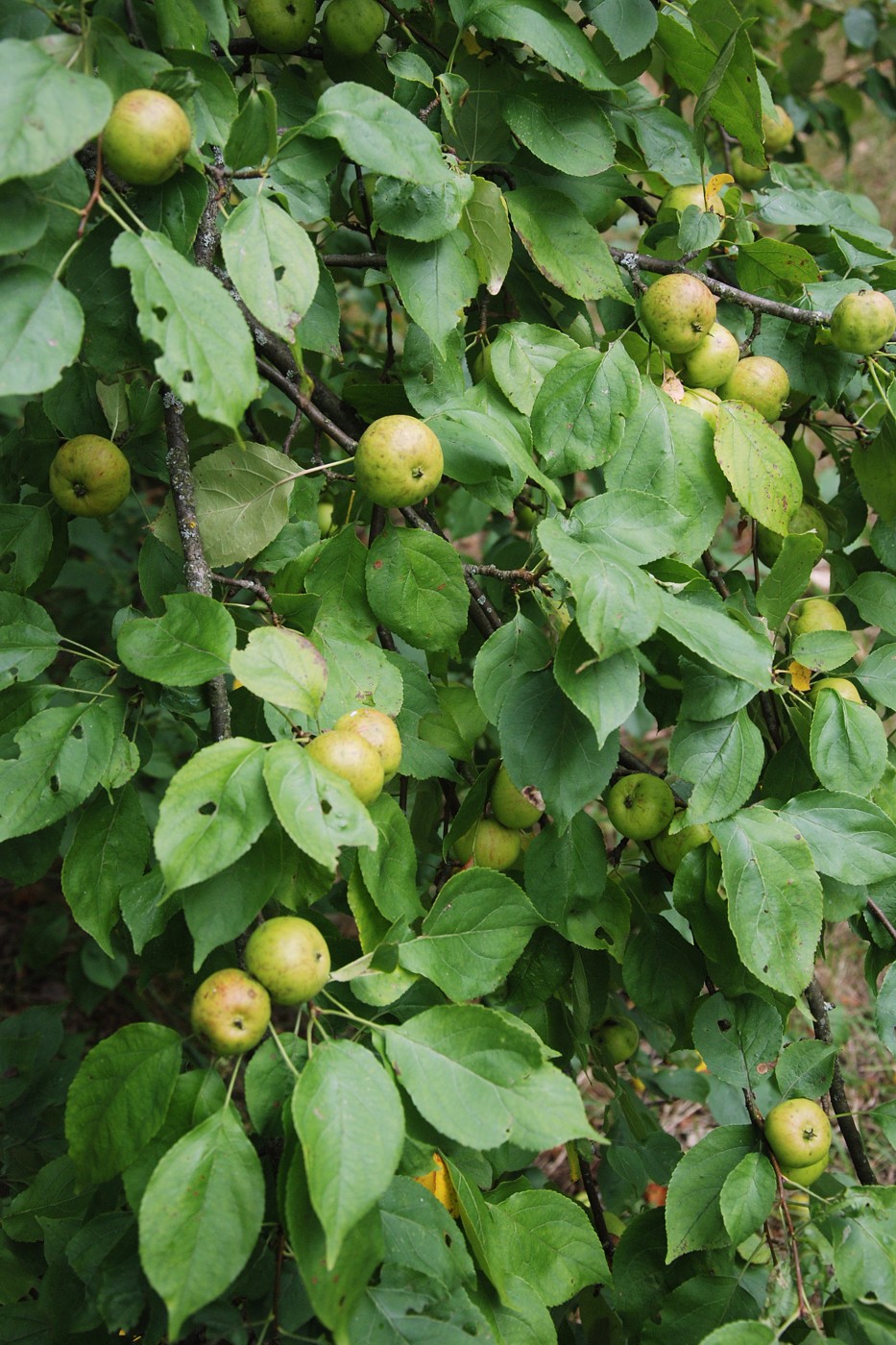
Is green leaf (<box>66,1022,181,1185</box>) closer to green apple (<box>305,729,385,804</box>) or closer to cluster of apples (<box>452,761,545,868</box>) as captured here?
green apple (<box>305,729,385,804</box>)

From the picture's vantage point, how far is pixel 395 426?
1391 mm

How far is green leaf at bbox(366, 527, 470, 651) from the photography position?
1507mm

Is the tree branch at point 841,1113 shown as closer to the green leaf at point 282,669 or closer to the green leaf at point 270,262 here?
the green leaf at point 282,669

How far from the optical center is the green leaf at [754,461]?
1.55 m

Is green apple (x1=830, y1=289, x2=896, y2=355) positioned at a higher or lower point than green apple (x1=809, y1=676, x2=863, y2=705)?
higher

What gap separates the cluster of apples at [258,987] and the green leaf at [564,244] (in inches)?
43.2

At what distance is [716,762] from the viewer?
1493mm

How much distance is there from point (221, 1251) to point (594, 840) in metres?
0.77

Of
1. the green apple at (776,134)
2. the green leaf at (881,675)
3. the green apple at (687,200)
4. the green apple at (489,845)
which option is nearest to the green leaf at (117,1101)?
the green apple at (489,845)

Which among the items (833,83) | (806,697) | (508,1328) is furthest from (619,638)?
(833,83)

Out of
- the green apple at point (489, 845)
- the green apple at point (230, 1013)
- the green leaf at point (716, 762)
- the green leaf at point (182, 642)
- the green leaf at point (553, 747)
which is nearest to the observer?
the green apple at point (230, 1013)

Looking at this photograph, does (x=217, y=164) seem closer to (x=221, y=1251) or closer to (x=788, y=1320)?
(x=221, y=1251)

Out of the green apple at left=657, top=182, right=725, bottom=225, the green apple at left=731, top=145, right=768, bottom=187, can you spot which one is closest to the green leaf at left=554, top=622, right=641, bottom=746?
the green apple at left=657, top=182, right=725, bottom=225

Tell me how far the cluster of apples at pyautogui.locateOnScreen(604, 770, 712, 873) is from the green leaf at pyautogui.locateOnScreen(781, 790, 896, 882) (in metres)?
0.16
